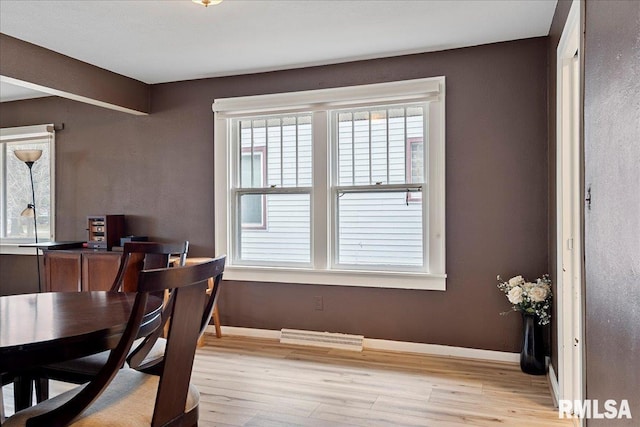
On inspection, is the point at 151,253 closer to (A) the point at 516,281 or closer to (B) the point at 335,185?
(B) the point at 335,185

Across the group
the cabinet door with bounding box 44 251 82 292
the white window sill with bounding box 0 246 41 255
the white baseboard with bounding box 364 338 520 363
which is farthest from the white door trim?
the white window sill with bounding box 0 246 41 255

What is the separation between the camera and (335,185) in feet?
13.3

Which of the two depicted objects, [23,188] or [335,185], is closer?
[335,185]

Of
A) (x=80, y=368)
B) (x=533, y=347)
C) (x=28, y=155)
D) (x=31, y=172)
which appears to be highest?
(x=28, y=155)

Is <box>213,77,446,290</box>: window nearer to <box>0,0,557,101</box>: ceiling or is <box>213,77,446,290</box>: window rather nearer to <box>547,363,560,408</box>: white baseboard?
<box>0,0,557,101</box>: ceiling

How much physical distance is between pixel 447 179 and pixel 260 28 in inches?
71.1

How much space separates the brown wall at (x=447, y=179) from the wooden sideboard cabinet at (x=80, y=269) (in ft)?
1.71

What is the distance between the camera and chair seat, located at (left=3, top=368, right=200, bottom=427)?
1494 millimetres

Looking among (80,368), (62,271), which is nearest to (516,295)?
(80,368)

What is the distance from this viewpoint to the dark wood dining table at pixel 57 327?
1.42 meters

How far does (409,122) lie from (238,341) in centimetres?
243

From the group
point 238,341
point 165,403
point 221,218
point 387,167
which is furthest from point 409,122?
point 165,403

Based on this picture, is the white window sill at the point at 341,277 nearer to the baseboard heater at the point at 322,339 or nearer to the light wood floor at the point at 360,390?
the baseboard heater at the point at 322,339

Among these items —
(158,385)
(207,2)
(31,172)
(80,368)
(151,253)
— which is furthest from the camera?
(31,172)
